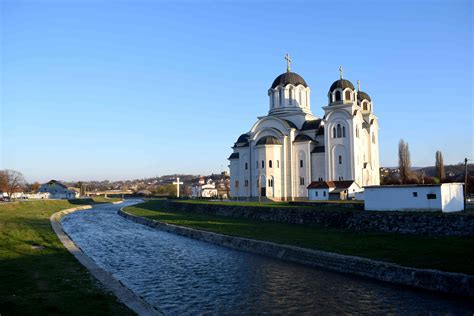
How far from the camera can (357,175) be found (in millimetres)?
48750

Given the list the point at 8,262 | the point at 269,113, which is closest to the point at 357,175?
the point at 269,113

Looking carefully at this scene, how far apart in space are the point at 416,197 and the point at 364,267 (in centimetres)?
1338

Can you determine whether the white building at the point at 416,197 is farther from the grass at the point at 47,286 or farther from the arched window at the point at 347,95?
the arched window at the point at 347,95

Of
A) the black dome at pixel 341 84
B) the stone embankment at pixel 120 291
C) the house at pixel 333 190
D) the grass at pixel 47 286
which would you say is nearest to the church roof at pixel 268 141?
the house at pixel 333 190

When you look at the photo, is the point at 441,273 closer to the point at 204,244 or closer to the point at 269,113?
the point at 204,244

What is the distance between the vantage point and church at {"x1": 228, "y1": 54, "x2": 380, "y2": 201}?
4962 cm

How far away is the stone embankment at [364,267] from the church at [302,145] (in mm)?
27193

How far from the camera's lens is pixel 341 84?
169 ft

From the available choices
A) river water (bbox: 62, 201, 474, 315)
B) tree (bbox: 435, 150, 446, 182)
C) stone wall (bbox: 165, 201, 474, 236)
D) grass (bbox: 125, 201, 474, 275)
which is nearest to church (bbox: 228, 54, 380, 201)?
stone wall (bbox: 165, 201, 474, 236)

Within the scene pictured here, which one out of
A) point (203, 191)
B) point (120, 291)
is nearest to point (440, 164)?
point (203, 191)

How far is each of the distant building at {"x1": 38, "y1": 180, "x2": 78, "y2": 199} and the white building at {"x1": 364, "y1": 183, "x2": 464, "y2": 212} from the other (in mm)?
98959

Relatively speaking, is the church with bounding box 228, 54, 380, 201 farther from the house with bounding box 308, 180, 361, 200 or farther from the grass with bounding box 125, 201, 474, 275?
the grass with bounding box 125, 201, 474, 275

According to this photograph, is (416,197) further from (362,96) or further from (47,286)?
(362,96)

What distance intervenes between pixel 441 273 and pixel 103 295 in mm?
10649
